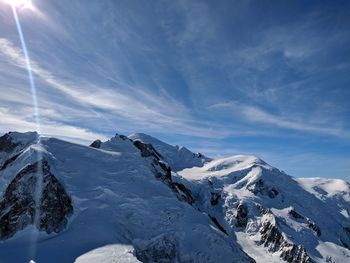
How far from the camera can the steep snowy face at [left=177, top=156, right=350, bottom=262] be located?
126 metres

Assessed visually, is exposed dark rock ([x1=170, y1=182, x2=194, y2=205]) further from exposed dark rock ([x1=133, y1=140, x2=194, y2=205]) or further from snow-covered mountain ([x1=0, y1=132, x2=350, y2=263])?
snow-covered mountain ([x1=0, y1=132, x2=350, y2=263])

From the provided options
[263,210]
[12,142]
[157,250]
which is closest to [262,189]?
[263,210]

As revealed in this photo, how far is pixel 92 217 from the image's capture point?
5588 centimetres

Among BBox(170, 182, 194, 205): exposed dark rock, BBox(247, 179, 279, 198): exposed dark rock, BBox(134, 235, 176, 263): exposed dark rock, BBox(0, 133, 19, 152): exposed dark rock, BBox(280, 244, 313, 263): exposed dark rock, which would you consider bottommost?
BBox(280, 244, 313, 263): exposed dark rock

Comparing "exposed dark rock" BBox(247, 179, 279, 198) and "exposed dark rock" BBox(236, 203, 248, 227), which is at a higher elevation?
"exposed dark rock" BBox(247, 179, 279, 198)

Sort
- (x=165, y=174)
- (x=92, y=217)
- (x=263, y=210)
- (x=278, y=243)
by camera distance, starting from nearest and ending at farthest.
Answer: (x=92, y=217) → (x=165, y=174) → (x=278, y=243) → (x=263, y=210)

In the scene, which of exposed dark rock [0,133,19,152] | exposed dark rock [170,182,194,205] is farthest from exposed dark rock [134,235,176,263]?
exposed dark rock [0,133,19,152]

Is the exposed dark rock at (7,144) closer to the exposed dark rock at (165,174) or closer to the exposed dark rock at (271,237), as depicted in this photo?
the exposed dark rock at (165,174)

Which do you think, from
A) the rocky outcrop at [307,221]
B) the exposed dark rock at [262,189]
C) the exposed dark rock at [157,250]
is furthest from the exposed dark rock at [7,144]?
the rocky outcrop at [307,221]

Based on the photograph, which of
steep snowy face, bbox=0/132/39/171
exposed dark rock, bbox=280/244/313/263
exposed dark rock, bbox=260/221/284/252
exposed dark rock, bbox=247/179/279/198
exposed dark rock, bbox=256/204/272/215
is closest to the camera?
steep snowy face, bbox=0/132/39/171

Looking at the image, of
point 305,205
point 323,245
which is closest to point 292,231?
point 323,245

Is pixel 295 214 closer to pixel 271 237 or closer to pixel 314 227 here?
pixel 314 227

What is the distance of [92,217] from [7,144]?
53.5 metres

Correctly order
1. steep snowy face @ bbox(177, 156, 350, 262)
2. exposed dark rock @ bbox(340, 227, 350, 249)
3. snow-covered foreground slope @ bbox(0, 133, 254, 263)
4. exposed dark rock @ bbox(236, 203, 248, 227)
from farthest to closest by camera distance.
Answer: exposed dark rock @ bbox(340, 227, 350, 249), exposed dark rock @ bbox(236, 203, 248, 227), steep snowy face @ bbox(177, 156, 350, 262), snow-covered foreground slope @ bbox(0, 133, 254, 263)
